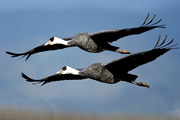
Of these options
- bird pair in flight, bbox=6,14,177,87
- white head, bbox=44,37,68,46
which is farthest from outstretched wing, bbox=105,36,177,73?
white head, bbox=44,37,68,46

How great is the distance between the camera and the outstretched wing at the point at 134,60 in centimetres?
2084

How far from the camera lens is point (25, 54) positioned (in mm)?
25219

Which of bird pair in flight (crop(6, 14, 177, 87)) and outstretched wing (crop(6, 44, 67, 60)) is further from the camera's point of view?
outstretched wing (crop(6, 44, 67, 60))

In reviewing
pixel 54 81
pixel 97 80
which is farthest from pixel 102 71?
pixel 54 81

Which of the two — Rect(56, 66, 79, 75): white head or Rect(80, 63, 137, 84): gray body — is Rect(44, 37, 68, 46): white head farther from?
Rect(80, 63, 137, 84): gray body

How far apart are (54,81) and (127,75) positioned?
4586 mm

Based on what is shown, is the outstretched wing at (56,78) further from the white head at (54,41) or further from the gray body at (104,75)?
the gray body at (104,75)

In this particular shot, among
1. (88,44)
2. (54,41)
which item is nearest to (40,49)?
(54,41)

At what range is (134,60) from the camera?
21.4 metres

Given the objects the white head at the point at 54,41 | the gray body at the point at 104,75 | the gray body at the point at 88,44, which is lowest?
the gray body at the point at 104,75

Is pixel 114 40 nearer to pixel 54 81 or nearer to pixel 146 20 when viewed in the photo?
pixel 146 20

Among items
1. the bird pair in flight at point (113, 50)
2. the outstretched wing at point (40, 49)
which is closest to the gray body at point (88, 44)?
the bird pair in flight at point (113, 50)

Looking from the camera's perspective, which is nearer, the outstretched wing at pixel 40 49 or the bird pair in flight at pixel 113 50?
the bird pair in flight at pixel 113 50

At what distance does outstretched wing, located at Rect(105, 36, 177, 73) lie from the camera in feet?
68.4
